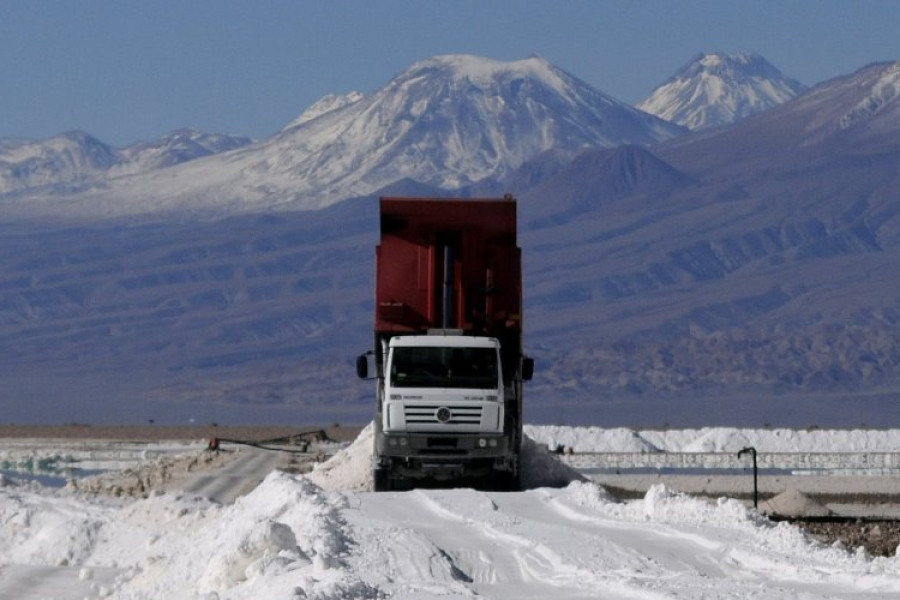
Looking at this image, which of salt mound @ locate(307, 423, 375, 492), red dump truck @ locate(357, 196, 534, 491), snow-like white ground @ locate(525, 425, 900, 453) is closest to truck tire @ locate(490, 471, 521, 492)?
red dump truck @ locate(357, 196, 534, 491)

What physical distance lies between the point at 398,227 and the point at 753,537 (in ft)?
32.9

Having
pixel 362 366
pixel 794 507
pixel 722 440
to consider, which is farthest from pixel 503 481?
pixel 722 440

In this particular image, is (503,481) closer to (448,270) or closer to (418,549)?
(448,270)

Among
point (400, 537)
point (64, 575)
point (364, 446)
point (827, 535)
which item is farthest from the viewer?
point (364, 446)

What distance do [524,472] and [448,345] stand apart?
13.4 ft

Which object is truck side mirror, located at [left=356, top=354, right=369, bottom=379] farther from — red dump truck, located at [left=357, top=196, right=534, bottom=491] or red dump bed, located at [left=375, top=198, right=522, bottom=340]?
red dump bed, located at [left=375, top=198, right=522, bottom=340]

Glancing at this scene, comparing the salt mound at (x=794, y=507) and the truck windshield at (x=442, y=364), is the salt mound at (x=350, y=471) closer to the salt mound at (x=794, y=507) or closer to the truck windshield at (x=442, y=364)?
the truck windshield at (x=442, y=364)

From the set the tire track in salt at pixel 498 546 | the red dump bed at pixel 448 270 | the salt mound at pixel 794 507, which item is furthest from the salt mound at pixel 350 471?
the salt mound at pixel 794 507

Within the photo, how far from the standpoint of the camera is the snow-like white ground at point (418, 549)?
752 inches

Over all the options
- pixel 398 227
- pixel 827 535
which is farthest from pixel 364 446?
pixel 827 535

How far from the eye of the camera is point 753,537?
2341cm

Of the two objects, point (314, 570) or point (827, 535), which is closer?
point (314, 570)

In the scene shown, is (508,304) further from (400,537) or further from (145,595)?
(145,595)

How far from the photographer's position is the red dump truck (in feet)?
100.0
